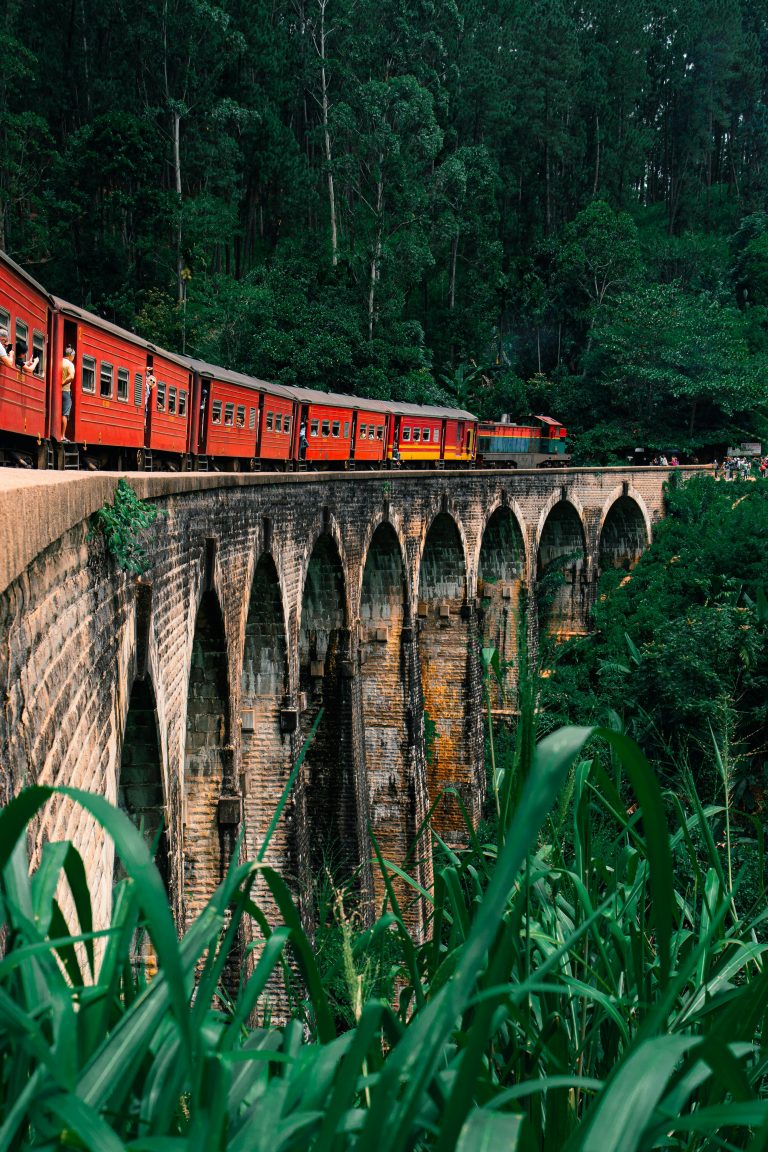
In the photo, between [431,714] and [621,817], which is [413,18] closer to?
[431,714]

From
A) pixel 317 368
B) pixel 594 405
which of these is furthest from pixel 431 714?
pixel 594 405

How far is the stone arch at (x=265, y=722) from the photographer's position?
591 inches

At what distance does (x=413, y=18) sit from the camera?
49469 millimetres

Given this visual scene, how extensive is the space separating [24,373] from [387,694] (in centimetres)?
1494

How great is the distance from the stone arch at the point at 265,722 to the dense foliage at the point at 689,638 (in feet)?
11.4

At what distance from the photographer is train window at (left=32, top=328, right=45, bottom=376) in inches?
388

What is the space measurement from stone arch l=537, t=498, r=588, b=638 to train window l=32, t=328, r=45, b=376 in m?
24.9

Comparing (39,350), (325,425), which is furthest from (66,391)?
(325,425)

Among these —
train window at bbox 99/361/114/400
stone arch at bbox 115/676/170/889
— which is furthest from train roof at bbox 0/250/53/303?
stone arch at bbox 115/676/170/889

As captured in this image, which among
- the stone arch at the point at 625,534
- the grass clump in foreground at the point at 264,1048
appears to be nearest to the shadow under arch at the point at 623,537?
the stone arch at the point at 625,534

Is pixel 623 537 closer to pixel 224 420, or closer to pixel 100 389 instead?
pixel 224 420

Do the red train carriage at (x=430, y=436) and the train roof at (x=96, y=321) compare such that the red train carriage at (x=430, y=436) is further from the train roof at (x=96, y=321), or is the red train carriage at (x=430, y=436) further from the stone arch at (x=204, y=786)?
the stone arch at (x=204, y=786)

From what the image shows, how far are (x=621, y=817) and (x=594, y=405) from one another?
160 ft

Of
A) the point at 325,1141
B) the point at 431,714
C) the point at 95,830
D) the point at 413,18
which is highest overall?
the point at 413,18
